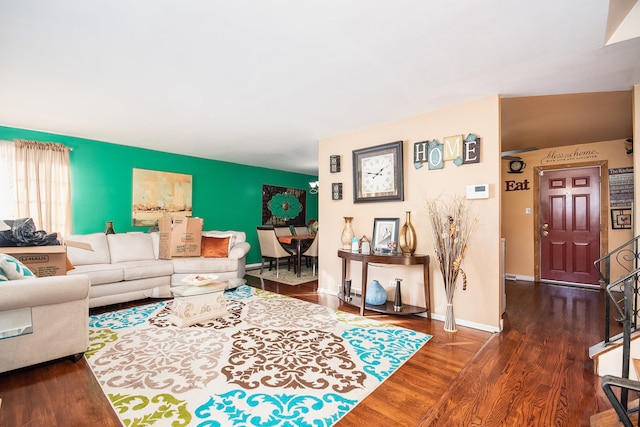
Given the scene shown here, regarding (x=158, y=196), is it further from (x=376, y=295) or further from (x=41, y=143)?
(x=376, y=295)

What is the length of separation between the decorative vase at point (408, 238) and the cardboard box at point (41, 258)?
3.32 metres

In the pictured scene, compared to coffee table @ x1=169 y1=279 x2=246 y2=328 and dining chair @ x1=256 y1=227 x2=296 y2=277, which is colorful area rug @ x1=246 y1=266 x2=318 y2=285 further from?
coffee table @ x1=169 y1=279 x2=246 y2=328

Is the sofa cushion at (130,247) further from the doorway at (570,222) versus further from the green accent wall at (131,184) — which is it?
the doorway at (570,222)

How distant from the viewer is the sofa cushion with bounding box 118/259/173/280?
3571 millimetres

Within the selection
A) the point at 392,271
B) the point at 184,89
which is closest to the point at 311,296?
the point at 392,271

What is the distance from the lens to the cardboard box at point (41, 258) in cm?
245

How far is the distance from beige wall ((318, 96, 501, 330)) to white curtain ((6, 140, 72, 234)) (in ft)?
12.5

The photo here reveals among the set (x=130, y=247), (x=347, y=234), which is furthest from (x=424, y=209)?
(x=130, y=247)

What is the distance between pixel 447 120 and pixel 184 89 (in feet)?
8.89

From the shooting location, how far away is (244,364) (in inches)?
82.7

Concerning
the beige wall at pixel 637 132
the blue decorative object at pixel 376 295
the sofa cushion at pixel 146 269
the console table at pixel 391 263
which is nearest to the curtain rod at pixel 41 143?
the sofa cushion at pixel 146 269

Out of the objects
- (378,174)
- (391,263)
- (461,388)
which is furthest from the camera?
(378,174)

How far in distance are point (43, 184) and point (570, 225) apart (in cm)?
805

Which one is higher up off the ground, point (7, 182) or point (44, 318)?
point (7, 182)
